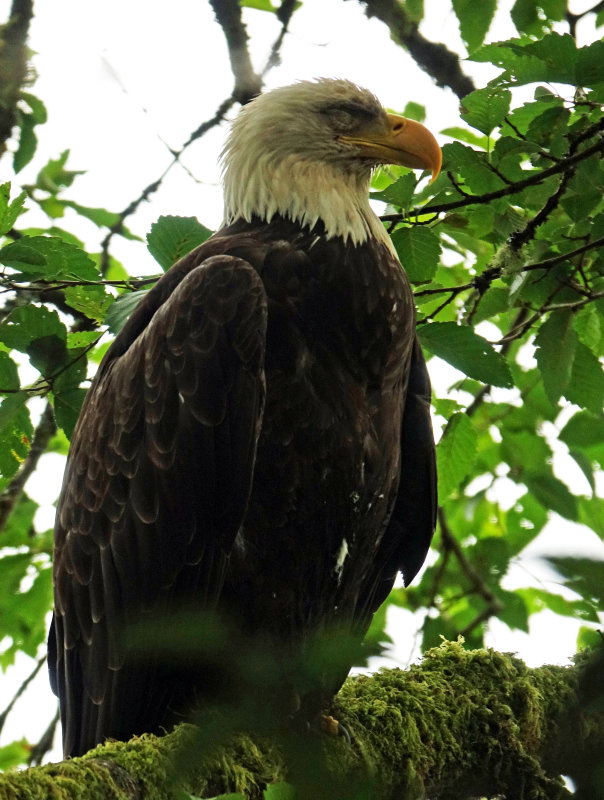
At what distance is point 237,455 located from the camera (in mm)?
3490

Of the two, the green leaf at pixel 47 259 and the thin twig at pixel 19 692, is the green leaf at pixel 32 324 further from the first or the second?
the thin twig at pixel 19 692

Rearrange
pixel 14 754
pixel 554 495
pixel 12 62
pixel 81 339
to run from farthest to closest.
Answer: pixel 14 754 → pixel 12 62 → pixel 554 495 → pixel 81 339

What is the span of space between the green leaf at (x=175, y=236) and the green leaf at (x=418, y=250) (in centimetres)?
75

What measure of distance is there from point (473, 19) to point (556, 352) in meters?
1.31

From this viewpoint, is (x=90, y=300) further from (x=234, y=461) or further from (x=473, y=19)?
(x=473, y=19)

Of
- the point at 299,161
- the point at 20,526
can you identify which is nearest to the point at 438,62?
the point at 299,161

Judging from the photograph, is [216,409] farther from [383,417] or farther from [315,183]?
[315,183]

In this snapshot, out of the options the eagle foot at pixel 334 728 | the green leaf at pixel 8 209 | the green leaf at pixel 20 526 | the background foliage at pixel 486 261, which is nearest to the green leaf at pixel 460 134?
the background foliage at pixel 486 261

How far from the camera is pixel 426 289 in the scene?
417 cm

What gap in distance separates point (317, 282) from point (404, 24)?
1848 millimetres

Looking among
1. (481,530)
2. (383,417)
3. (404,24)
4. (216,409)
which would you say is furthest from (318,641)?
(481,530)

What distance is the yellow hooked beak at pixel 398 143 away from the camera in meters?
4.31

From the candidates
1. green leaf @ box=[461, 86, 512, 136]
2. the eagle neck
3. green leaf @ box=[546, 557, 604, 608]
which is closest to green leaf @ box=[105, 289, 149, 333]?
the eagle neck

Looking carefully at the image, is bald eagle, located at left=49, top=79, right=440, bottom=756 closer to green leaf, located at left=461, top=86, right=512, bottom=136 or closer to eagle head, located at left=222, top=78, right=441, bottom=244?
eagle head, located at left=222, top=78, right=441, bottom=244
